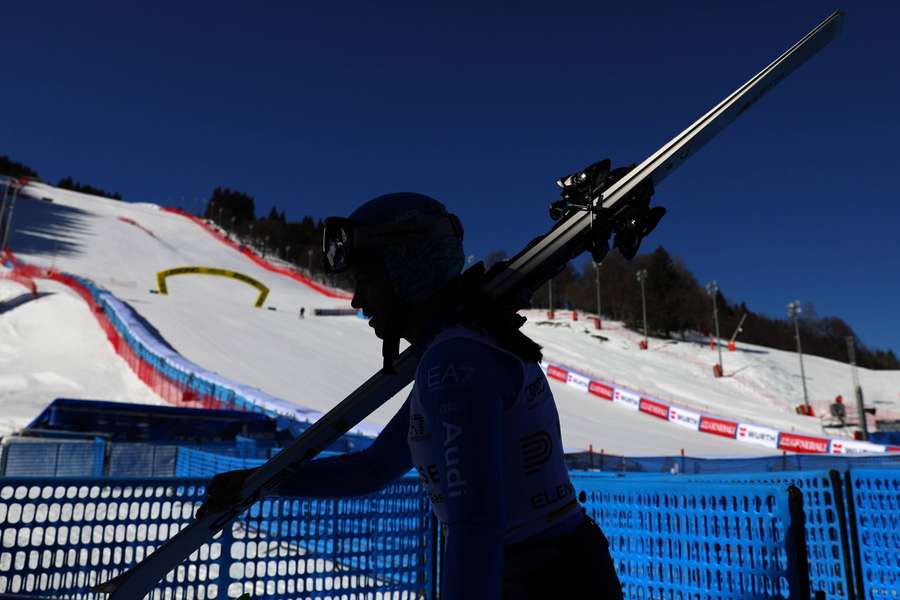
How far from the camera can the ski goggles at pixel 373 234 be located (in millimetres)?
1444

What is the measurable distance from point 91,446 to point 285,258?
372 ft

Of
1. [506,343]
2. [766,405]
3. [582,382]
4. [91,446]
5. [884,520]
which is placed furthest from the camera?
[766,405]

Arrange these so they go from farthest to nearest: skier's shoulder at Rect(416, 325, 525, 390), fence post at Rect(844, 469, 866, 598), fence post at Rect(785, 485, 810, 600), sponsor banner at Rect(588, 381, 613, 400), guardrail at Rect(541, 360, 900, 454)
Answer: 1. sponsor banner at Rect(588, 381, 613, 400)
2. guardrail at Rect(541, 360, 900, 454)
3. fence post at Rect(844, 469, 866, 598)
4. fence post at Rect(785, 485, 810, 600)
5. skier's shoulder at Rect(416, 325, 525, 390)

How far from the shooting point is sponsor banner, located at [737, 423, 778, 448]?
29.0 m

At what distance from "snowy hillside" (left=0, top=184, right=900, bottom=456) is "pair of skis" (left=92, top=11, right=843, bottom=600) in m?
18.5

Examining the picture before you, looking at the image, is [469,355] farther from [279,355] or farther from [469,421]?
[279,355]

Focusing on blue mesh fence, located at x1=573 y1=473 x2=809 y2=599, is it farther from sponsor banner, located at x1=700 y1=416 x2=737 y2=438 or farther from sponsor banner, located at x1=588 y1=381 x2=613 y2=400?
sponsor banner, located at x1=588 y1=381 x2=613 y2=400

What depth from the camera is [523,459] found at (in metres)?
1.33

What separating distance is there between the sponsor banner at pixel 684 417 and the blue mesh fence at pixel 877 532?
2821 cm

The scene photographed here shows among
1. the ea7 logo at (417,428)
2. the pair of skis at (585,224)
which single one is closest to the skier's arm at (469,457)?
the ea7 logo at (417,428)

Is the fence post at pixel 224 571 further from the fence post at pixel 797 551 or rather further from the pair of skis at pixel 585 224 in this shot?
the fence post at pixel 797 551

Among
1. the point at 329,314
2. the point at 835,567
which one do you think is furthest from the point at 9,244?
the point at 835,567

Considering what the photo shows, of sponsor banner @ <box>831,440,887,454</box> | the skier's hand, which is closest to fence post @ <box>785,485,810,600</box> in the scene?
the skier's hand

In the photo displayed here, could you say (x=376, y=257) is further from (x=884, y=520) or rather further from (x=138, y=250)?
(x=138, y=250)
